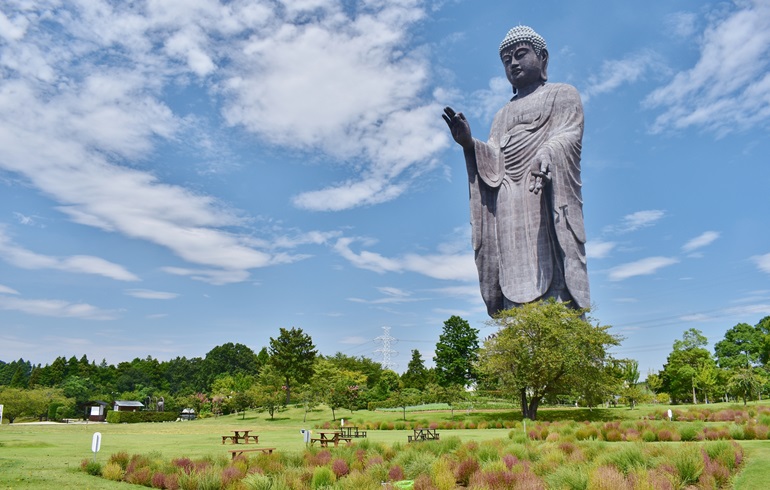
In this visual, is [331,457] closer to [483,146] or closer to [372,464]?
[372,464]

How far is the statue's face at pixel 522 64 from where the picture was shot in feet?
131

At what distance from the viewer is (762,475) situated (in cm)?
1114

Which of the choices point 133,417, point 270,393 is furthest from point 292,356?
point 133,417

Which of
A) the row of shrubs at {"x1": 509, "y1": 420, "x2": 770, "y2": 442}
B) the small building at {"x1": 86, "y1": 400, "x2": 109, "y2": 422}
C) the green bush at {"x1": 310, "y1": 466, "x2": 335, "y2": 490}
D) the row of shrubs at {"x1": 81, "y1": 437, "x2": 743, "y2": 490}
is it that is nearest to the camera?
the row of shrubs at {"x1": 81, "y1": 437, "x2": 743, "y2": 490}

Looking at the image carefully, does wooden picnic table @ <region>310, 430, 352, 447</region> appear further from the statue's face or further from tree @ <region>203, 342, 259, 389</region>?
tree @ <region>203, 342, 259, 389</region>

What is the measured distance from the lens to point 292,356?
189ft

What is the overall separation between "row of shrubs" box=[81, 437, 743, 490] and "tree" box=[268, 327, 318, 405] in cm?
4249

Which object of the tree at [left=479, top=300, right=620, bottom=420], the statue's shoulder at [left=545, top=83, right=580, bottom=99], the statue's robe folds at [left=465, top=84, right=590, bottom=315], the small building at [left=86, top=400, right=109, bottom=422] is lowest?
the small building at [left=86, top=400, right=109, bottom=422]

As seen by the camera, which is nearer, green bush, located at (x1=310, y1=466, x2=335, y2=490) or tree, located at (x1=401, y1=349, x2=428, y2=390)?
green bush, located at (x1=310, y1=466, x2=335, y2=490)

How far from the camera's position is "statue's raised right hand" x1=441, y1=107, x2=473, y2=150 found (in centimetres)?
3528

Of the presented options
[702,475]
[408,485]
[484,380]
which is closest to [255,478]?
[408,485]

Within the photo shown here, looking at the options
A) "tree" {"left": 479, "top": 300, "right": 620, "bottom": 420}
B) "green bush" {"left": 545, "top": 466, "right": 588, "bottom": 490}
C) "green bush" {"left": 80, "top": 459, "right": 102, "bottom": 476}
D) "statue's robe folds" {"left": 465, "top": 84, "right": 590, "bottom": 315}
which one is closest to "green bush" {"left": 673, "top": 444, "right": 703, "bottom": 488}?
"green bush" {"left": 545, "top": 466, "right": 588, "bottom": 490}

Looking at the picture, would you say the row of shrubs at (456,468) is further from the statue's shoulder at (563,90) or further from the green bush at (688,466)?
the statue's shoulder at (563,90)

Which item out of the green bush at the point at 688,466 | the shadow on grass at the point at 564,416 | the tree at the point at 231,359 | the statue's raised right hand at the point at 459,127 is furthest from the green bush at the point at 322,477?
the tree at the point at 231,359
